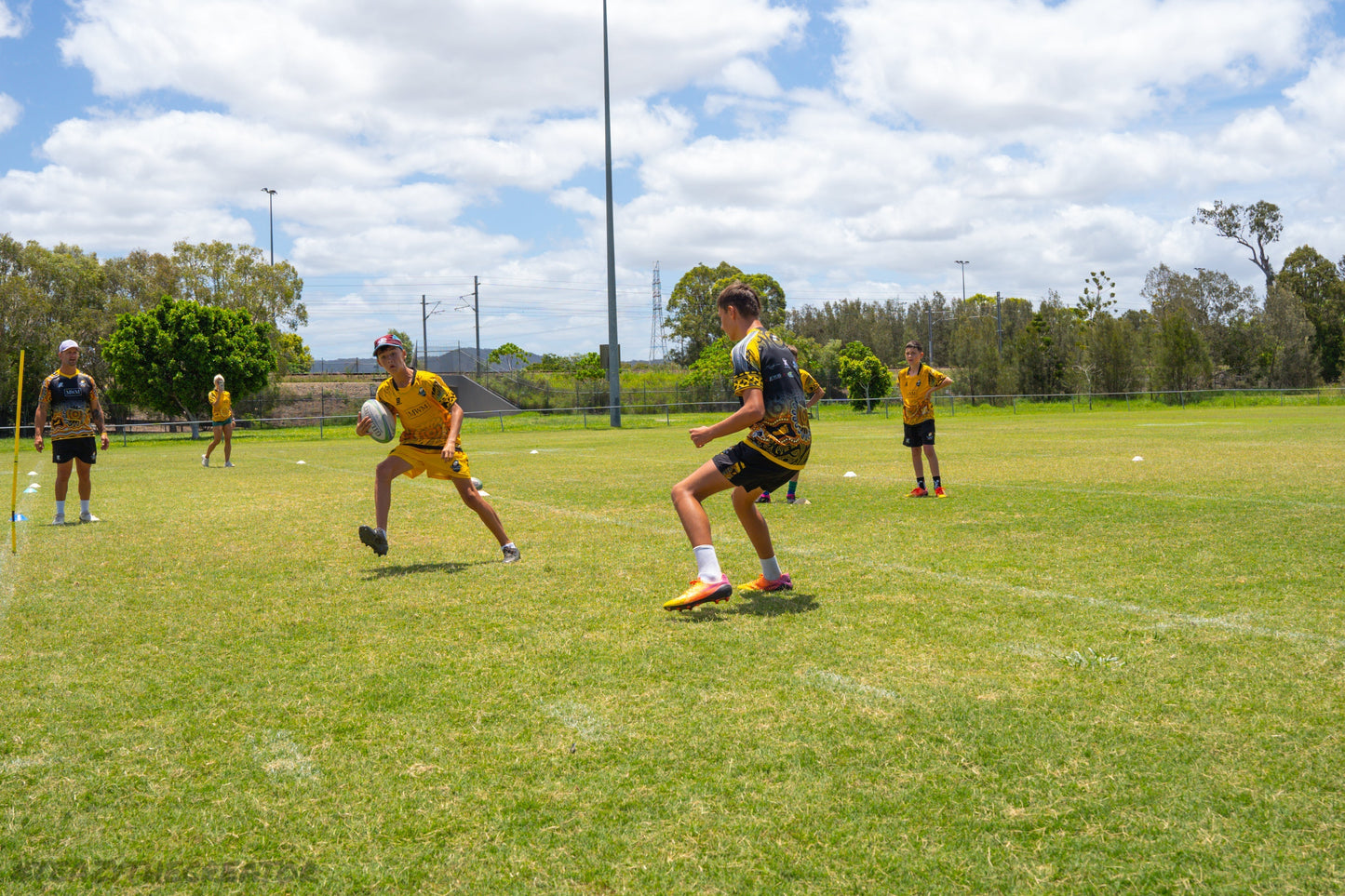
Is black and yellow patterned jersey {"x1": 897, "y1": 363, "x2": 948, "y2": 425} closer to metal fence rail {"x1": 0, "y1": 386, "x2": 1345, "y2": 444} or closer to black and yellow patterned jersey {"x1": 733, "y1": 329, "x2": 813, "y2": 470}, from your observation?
black and yellow patterned jersey {"x1": 733, "y1": 329, "x2": 813, "y2": 470}

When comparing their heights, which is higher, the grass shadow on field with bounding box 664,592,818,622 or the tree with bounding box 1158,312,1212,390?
the tree with bounding box 1158,312,1212,390

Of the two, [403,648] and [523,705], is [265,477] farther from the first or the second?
[523,705]

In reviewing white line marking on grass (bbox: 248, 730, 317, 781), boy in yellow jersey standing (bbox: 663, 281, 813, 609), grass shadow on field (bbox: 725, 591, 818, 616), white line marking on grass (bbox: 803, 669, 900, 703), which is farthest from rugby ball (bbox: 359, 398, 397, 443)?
white line marking on grass (bbox: 803, 669, 900, 703)

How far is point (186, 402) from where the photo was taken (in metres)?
45.1

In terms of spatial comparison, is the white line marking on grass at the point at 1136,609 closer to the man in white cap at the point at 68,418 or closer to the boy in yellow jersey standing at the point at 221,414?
the man in white cap at the point at 68,418

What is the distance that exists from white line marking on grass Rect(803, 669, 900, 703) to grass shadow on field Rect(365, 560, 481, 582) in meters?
3.89

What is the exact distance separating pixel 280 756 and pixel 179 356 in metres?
45.2

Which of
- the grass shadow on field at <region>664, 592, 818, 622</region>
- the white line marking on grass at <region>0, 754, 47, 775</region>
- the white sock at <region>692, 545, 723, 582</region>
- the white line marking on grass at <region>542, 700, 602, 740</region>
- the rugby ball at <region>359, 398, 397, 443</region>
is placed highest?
the rugby ball at <region>359, 398, 397, 443</region>

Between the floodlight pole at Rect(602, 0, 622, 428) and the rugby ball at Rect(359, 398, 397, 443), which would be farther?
the floodlight pole at Rect(602, 0, 622, 428)

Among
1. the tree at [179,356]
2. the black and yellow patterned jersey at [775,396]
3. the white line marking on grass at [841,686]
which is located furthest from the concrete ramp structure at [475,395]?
the white line marking on grass at [841,686]

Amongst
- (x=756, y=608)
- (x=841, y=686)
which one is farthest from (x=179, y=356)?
(x=841, y=686)

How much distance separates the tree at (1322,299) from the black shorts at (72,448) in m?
73.5

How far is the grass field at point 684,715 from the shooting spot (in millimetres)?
2867

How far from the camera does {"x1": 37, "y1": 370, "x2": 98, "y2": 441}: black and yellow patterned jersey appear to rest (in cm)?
1169
